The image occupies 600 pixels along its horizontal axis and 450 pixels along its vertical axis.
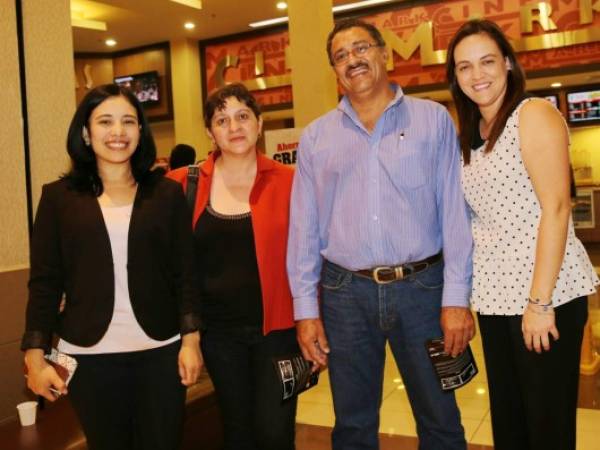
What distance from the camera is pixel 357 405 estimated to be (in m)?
2.15

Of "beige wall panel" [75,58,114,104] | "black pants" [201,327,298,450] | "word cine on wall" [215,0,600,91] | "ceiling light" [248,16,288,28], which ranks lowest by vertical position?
"black pants" [201,327,298,450]

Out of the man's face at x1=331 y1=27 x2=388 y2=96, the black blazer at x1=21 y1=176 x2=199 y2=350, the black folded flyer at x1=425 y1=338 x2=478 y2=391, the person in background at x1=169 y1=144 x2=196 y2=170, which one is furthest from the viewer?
the person in background at x1=169 y1=144 x2=196 y2=170

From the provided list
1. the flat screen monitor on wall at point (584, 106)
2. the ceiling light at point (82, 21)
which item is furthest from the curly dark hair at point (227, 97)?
the flat screen monitor on wall at point (584, 106)

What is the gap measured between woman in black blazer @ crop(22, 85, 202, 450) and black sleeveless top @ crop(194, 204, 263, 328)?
181 millimetres

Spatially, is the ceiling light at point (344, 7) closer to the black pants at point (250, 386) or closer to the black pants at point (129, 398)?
the black pants at point (250, 386)

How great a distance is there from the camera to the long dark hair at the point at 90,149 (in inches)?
76.9

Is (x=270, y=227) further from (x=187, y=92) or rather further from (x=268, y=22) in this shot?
(x=187, y=92)

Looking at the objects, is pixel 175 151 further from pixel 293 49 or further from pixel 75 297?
pixel 75 297

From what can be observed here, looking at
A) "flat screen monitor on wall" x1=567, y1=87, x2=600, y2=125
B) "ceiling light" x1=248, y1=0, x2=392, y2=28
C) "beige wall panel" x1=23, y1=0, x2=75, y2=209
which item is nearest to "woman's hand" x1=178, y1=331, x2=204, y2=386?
"beige wall panel" x1=23, y1=0, x2=75, y2=209

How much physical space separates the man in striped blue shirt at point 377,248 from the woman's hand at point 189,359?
1.30 ft

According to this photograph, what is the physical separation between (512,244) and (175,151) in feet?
12.0

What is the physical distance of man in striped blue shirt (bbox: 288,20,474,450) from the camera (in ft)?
6.63

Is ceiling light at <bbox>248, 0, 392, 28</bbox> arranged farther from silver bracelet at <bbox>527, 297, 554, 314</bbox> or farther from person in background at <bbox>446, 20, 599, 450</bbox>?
silver bracelet at <bbox>527, 297, 554, 314</bbox>

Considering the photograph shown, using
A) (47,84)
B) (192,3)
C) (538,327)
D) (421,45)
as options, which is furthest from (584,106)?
(538,327)
